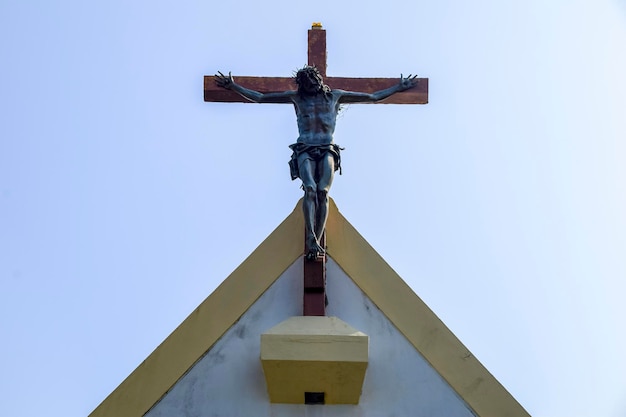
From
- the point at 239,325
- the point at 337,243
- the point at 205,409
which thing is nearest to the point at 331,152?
the point at 337,243

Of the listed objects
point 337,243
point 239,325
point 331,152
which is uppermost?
point 331,152

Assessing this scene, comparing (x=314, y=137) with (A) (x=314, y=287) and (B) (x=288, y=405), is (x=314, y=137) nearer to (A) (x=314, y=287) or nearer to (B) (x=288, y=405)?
(A) (x=314, y=287)

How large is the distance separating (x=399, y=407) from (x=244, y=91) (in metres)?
3.55

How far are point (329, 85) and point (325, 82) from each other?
5 centimetres

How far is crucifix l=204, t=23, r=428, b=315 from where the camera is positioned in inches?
441

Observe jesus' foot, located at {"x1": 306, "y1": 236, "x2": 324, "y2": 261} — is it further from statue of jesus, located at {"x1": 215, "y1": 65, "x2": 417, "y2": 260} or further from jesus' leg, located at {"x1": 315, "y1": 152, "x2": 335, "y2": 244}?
jesus' leg, located at {"x1": 315, "y1": 152, "x2": 335, "y2": 244}

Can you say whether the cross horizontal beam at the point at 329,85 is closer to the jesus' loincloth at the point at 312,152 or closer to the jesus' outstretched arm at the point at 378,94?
the jesus' outstretched arm at the point at 378,94

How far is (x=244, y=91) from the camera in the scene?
1210 cm

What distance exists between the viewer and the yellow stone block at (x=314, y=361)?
10.5 meters

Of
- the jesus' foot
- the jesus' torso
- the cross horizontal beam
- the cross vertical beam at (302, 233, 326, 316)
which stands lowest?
the cross vertical beam at (302, 233, 326, 316)

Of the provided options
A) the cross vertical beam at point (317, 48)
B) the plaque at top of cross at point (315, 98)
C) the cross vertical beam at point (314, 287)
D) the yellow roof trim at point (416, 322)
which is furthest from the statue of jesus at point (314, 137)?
the cross vertical beam at point (317, 48)

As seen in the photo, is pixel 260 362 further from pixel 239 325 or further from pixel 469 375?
pixel 469 375

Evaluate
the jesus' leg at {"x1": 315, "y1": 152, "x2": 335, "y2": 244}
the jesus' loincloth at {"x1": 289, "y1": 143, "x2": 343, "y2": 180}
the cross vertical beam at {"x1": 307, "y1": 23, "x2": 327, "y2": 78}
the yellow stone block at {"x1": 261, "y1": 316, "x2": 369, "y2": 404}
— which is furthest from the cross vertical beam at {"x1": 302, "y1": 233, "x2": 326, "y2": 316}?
the cross vertical beam at {"x1": 307, "y1": 23, "x2": 327, "y2": 78}

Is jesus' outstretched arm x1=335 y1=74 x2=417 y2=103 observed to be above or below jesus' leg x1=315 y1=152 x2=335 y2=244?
above
